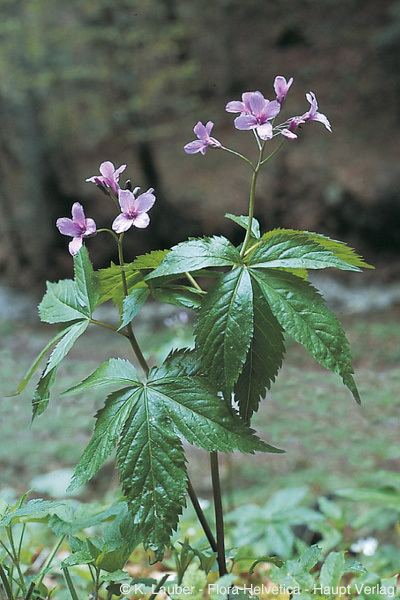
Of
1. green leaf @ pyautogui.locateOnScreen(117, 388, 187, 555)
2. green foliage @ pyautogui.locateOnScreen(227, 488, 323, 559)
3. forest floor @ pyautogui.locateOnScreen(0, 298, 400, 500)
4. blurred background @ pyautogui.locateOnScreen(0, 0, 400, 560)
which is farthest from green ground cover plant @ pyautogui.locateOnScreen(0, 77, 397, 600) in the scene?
blurred background @ pyautogui.locateOnScreen(0, 0, 400, 560)

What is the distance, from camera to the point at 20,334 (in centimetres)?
650

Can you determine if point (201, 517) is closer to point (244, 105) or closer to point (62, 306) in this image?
point (62, 306)

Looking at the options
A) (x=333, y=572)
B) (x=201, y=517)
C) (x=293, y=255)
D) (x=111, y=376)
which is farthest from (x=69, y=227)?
(x=333, y=572)

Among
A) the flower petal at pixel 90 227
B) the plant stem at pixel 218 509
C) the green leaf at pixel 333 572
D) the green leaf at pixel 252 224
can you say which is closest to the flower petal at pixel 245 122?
the green leaf at pixel 252 224

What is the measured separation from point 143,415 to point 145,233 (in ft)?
22.1

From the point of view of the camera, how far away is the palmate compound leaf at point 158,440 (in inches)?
35.0

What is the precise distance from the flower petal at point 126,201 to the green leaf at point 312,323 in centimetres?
21

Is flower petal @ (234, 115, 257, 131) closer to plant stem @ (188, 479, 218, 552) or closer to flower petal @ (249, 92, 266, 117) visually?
flower petal @ (249, 92, 266, 117)

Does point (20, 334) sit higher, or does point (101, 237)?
point (101, 237)

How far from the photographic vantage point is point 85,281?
1.02 meters

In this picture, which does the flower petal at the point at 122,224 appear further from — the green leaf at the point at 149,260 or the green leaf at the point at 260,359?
the green leaf at the point at 260,359

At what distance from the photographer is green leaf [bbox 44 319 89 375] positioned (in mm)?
939

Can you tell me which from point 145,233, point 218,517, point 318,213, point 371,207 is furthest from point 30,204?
point 218,517

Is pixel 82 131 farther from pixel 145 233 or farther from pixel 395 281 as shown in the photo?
pixel 395 281
